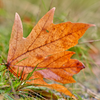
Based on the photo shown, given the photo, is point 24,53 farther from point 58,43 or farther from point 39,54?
point 58,43

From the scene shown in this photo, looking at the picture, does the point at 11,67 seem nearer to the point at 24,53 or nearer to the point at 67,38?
the point at 24,53

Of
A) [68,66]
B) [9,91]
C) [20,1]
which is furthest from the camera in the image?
[20,1]

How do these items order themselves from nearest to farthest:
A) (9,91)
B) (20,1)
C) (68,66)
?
(9,91) < (68,66) < (20,1)

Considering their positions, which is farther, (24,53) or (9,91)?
(24,53)

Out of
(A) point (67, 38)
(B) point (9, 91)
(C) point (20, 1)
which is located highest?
(C) point (20, 1)

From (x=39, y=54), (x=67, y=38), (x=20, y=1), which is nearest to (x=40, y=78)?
(x=39, y=54)

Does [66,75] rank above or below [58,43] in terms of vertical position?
below
